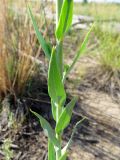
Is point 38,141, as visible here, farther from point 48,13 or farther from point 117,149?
point 48,13

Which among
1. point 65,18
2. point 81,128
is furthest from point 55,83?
point 81,128

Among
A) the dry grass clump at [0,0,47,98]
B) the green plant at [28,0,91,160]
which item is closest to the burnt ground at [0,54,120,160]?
the dry grass clump at [0,0,47,98]

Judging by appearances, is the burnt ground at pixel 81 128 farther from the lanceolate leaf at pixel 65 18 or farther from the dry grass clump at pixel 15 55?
the lanceolate leaf at pixel 65 18

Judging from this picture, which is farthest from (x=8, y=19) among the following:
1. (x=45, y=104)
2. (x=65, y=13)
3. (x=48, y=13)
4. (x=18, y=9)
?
(x=65, y=13)

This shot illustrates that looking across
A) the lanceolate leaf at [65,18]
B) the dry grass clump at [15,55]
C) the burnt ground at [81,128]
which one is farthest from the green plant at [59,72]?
the dry grass clump at [15,55]

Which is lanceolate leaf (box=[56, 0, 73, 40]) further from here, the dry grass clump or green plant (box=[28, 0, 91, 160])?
the dry grass clump

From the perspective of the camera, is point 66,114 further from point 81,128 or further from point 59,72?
point 81,128
